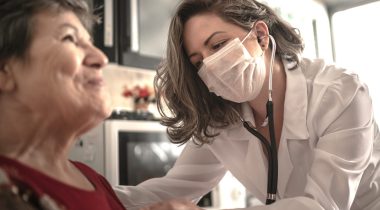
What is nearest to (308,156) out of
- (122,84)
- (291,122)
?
(291,122)

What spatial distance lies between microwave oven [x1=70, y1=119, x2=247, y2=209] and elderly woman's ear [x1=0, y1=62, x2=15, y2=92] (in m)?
0.67

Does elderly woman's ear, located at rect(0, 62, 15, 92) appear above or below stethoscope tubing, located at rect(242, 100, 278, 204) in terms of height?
above

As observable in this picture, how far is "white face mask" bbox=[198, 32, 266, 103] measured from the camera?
1.16 metres

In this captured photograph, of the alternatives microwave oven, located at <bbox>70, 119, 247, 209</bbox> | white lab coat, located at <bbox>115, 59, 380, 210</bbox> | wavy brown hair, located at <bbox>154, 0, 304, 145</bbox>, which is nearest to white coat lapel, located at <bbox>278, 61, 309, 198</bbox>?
white lab coat, located at <bbox>115, 59, 380, 210</bbox>

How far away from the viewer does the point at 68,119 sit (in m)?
0.73

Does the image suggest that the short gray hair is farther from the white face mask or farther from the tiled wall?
the tiled wall

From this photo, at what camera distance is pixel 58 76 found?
2.37 feet

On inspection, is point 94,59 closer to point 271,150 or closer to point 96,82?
point 96,82

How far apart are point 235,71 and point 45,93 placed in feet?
2.04

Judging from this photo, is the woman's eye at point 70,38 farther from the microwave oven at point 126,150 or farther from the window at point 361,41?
the window at point 361,41

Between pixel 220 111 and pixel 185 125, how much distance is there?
131 millimetres

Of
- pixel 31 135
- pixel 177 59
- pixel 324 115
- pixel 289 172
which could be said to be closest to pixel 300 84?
pixel 324 115

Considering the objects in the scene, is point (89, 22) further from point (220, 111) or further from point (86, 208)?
point (220, 111)

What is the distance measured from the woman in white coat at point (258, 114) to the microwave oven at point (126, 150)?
177mm
